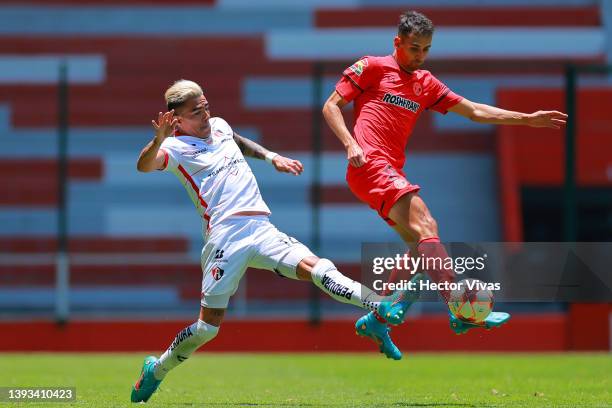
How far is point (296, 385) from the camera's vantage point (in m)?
9.83

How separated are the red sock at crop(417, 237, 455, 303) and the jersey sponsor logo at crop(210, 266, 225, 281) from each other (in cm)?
130

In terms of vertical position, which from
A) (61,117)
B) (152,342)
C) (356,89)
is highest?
(356,89)

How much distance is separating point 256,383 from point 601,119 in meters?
10.7

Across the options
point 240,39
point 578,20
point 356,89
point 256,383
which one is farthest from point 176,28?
point 356,89

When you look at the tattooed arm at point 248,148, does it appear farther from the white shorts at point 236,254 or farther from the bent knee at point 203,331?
the bent knee at point 203,331

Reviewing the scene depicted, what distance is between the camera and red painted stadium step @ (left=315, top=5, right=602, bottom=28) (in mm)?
20641

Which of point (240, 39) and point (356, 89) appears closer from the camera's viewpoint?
point (356, 89)

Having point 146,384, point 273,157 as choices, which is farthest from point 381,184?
point 146,384

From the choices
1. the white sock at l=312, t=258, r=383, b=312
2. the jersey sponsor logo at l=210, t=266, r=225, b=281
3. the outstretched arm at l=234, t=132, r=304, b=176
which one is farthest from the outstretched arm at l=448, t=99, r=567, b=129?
the jersey sponsor logo at l=210, t=266, r=225, b=281

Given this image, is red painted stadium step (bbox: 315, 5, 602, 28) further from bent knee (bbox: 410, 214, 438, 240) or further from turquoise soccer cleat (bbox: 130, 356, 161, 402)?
turquoise soccer cleat (bbox: 130, 356, 161, 402)

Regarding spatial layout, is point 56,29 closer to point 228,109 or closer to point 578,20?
point 228,109

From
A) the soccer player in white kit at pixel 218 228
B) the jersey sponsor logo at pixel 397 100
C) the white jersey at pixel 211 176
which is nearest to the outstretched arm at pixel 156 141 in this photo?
the soccer player in white kit at pixel 218 228

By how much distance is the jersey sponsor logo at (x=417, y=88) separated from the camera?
8.20 metres

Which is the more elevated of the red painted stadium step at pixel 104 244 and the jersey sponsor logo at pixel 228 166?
the jersey sponsor logo at pixel 228 166
